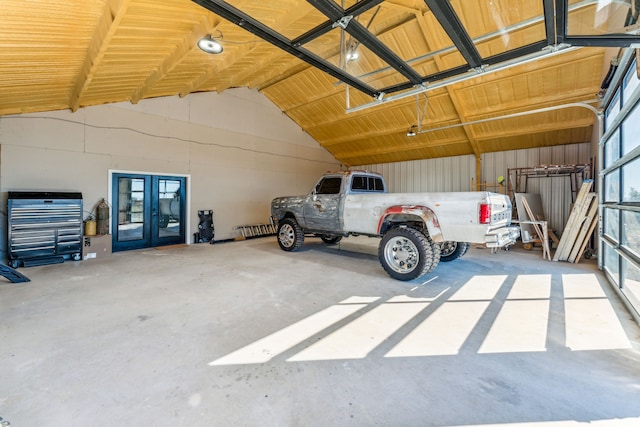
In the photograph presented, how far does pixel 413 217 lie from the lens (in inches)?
173

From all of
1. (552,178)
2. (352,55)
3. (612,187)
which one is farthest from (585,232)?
(352,55)

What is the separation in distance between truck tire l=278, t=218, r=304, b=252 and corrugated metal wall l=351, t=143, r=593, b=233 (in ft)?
22.1

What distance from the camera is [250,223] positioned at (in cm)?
961

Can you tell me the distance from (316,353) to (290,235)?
4586mm

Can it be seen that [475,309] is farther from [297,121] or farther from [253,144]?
[297,121]

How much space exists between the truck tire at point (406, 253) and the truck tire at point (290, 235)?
258 cm

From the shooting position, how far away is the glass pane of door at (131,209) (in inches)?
274

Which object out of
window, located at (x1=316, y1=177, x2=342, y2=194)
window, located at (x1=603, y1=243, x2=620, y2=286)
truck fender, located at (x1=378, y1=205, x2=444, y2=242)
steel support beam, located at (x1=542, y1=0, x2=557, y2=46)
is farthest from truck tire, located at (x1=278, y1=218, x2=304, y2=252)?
window, located at (x1=603, y1=243, x2=620, y2=286)

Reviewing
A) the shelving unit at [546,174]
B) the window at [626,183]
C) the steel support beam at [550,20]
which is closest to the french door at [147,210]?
the steel support beam at [550,20]

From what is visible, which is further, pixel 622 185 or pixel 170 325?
pixel 622 185

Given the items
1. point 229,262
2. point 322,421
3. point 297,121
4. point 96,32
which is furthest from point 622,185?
point 297,121

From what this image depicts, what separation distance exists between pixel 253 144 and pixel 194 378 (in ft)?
28.7

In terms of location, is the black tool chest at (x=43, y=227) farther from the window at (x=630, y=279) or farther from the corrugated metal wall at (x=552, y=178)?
the corrugated metal wall at (x=552, y=178)

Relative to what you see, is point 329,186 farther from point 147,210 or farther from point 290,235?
point 147,210
